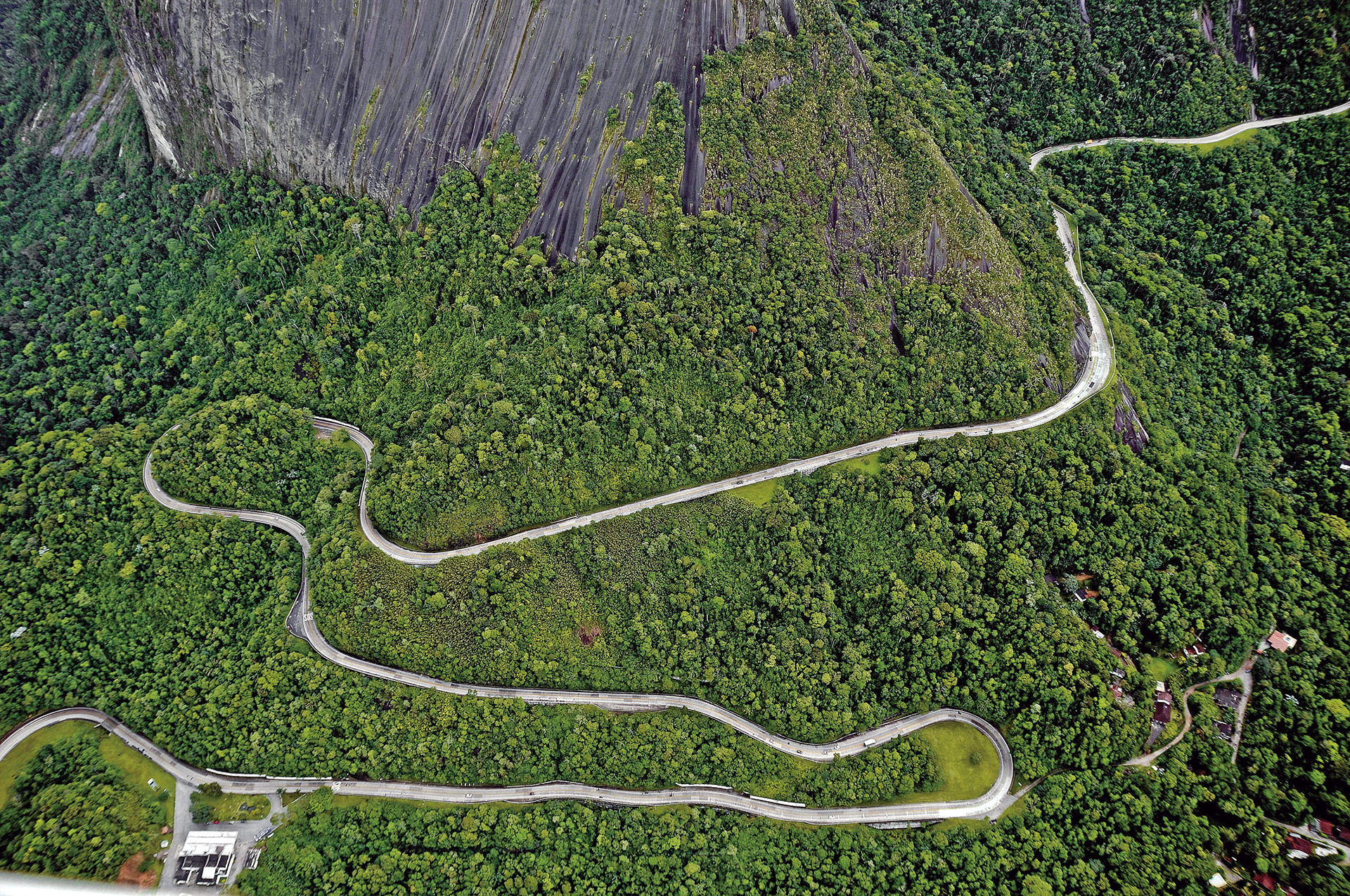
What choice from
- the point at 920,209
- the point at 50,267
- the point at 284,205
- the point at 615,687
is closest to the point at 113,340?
the point at 50,267

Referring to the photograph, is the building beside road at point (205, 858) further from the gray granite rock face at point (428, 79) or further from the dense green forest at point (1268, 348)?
the dense green forest at point (1268, 348)

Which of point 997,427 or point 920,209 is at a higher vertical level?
point 920,209

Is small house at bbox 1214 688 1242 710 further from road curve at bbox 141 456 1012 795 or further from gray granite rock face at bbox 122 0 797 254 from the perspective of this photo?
gray granite rock face at bbox 122 0 797 254

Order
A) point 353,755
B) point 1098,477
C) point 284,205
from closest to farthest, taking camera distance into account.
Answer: point 353,755 < point 1098,477 < point 284,205

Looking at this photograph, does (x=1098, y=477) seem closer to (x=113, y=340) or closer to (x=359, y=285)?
(x=359, y=285)

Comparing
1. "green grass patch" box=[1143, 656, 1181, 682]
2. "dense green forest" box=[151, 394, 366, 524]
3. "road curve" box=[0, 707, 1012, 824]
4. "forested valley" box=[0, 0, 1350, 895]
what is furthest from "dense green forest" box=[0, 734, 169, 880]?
"green grass patch" box=[1143, 656, 1181, 682]

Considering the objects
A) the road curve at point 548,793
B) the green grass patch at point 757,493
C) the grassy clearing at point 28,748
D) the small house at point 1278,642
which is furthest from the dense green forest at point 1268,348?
the grassy clearing at point 28,748
